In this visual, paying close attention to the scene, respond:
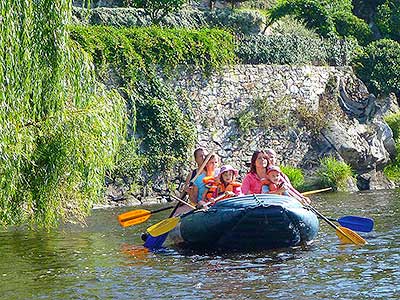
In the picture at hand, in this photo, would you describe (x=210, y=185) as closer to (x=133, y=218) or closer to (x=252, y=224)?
(x=133, y=218)

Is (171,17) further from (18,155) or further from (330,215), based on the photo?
(18,155)

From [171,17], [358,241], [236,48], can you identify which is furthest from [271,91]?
[358,241]

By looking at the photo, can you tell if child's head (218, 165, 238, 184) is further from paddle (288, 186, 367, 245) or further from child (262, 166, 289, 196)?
paddle (288, 186, 367, 245)

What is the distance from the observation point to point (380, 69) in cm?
2917

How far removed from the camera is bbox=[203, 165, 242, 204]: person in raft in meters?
13.6

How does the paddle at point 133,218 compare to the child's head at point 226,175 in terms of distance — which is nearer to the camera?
the child's head at point 226,175

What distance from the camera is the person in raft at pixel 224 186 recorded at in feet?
44.5

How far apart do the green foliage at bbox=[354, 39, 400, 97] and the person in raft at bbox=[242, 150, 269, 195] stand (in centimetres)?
1615

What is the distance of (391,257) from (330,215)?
18.1 feet

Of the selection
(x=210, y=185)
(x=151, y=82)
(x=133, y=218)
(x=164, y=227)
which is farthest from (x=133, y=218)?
(x=151, y=82)

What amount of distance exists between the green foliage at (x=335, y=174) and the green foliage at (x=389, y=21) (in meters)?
12.6

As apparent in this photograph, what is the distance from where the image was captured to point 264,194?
12781 millimetres

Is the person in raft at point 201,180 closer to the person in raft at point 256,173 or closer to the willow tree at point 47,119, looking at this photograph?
the person in raft at point 256,173

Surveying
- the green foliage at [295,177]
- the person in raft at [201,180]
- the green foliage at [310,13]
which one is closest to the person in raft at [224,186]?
the person in raft at [201,180]
